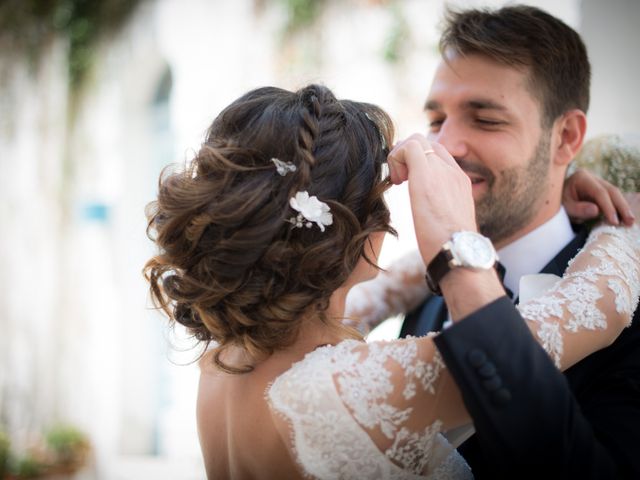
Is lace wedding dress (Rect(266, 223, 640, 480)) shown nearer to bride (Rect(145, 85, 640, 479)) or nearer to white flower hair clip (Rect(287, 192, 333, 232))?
bride (Rect(145, 85, 640, 479))

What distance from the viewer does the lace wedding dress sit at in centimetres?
143

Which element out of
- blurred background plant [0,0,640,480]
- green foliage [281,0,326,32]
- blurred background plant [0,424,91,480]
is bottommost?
blurred background plant [0,424,91,480]

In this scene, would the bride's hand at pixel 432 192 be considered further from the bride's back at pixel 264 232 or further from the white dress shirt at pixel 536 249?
the white dress shirt at pixel 536 249

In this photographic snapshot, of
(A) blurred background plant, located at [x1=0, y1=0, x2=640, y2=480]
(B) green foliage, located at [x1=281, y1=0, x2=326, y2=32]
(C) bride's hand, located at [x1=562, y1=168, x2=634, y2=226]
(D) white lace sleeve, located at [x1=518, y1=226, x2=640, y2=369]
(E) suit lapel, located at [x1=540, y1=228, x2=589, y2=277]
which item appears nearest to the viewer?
(D) white lace sleeve, located at [x1=518, y1=226, x2=640, y2=369]

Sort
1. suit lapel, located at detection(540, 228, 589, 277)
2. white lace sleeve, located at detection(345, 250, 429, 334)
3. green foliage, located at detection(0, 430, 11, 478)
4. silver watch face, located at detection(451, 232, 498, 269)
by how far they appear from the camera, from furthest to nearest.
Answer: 1. green foliage, located at detection(0, 430, 11, 478)
2. white lace sleeve, located at detection(345, 250, 429, 334)
3. suit lapel, located at detection(540, 228, 589, 277)
4. silver watch face, located at detection(451, 232, 498, 269)

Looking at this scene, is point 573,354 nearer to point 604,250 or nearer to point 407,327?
point 604,250

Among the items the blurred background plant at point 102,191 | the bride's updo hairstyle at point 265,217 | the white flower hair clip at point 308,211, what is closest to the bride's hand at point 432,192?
the bride's updo hairstyle at point 265,217

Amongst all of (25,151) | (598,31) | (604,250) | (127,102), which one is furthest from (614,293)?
(25,151)

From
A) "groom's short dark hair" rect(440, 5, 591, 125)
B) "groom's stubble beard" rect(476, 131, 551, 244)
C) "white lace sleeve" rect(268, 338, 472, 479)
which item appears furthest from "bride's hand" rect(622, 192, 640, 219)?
"white lace sleeve" rect(268, 338, 472, 479)

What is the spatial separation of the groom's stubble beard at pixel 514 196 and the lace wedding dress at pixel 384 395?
0.80 meters

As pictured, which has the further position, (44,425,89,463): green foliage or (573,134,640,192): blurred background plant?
(44,425,89,463): green foliage

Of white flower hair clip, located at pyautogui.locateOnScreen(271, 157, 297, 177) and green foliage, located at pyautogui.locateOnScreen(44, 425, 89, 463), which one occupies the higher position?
white flower hair clip, located at pyautogui.locateOnScreen(271, 157, 297, 177)

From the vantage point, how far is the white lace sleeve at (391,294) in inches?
108

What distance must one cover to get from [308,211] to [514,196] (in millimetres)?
1142
